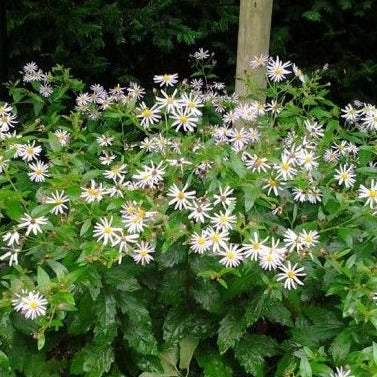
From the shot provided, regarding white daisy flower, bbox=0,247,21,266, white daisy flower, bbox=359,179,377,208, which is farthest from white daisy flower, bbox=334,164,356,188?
white daisy flower, bbox=0,247,21,266

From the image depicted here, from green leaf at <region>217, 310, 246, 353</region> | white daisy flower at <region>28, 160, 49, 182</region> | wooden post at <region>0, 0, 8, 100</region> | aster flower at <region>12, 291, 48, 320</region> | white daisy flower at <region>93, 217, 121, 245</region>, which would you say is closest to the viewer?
aster flower at <region>12, 291, 48, 320</region>

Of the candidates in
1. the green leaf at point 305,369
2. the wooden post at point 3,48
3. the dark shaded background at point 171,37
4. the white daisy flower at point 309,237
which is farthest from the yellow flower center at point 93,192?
the dark shaded background at point 171,37

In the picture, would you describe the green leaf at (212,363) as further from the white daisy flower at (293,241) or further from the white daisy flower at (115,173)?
the white daisy flower at (115,173)

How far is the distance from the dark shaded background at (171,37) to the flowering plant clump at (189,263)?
59.8 inches

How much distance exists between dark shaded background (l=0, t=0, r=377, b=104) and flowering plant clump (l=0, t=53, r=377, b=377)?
1.52 metres

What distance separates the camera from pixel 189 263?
6.45 feet

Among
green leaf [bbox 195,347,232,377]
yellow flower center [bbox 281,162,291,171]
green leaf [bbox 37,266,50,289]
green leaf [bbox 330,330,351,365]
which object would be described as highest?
yellow flower center [bbox 281,162,291,171]

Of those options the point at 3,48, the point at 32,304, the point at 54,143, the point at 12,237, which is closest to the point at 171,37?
the point at 3,48

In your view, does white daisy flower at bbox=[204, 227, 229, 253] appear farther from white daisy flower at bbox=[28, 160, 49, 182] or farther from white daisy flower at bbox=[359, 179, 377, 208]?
white daisy flower at bbox=[28, 160, 49, 182]

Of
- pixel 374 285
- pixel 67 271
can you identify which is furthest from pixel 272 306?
pixel 67 271

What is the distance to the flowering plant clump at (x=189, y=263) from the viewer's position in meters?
1.81

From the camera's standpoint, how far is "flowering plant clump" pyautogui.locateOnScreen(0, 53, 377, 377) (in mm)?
1812

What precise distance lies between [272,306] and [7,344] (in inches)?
30.0

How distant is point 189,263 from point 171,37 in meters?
2.16
